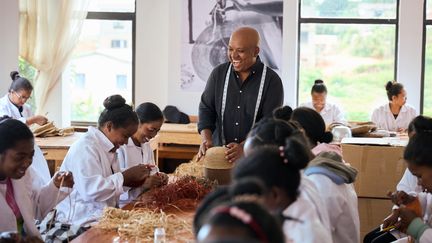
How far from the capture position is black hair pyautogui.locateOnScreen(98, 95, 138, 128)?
3.49 metres

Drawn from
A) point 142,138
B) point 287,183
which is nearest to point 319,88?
point 142,138

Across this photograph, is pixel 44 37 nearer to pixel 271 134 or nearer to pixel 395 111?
pixel 395 111

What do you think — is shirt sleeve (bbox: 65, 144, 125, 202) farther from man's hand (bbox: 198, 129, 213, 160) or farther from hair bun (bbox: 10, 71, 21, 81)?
hair bun (bbox: 10, 71, 21, 81)

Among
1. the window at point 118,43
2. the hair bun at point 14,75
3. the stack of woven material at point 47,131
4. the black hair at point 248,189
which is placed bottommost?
the stack of woven material at point 47,131

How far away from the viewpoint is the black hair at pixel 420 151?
9.00 feet

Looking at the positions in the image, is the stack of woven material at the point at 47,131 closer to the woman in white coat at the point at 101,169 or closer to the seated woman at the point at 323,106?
the woman in white coat at the point at 101,169

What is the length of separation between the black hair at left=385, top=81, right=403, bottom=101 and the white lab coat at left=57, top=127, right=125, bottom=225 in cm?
492

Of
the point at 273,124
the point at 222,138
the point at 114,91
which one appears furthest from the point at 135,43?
the point at 273,124

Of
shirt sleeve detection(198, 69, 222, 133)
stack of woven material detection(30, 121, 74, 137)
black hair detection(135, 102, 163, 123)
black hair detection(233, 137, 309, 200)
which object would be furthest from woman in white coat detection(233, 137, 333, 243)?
stack of woven material detection(30, 121, 74, 137)

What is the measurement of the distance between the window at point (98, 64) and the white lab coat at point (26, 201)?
5.47 meters

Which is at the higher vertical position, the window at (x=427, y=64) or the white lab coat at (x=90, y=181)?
the window at (x=427, y=64)

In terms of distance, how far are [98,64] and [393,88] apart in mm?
3648

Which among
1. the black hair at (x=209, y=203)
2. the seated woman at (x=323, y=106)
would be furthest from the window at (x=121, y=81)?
the black hair at (x=209, y=203)

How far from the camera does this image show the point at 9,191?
2732 millimetres
